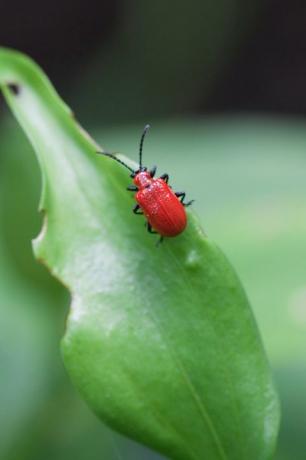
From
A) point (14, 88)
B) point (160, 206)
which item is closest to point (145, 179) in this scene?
point (160, 206)

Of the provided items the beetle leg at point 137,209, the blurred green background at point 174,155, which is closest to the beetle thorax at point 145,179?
the beetle leg at point 137,209

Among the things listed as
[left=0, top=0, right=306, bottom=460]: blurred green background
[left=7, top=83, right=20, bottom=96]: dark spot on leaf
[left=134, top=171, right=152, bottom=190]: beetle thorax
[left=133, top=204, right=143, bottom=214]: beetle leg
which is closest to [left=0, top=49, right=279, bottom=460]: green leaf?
[left=133, top=204, right=143, bottom=214]: beetle leg

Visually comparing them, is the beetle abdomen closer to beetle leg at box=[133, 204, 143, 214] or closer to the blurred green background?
beetle leg at box=[133, 204, 143, 214]

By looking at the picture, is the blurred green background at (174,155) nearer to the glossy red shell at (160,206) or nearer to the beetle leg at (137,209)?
the glossy red shell at (160,206)

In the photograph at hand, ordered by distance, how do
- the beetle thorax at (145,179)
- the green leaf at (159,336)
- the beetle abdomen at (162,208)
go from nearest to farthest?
the green leaf at (159,336), the beetle abdomen at (162,208), the beetle thorax at (145,179)

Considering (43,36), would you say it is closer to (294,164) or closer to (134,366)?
(294,164)

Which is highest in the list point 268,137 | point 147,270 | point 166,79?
point 166,79

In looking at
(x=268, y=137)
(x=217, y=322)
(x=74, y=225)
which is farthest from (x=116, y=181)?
(x=268, y=137)

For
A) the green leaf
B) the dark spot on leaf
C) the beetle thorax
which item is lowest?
the green leaf
